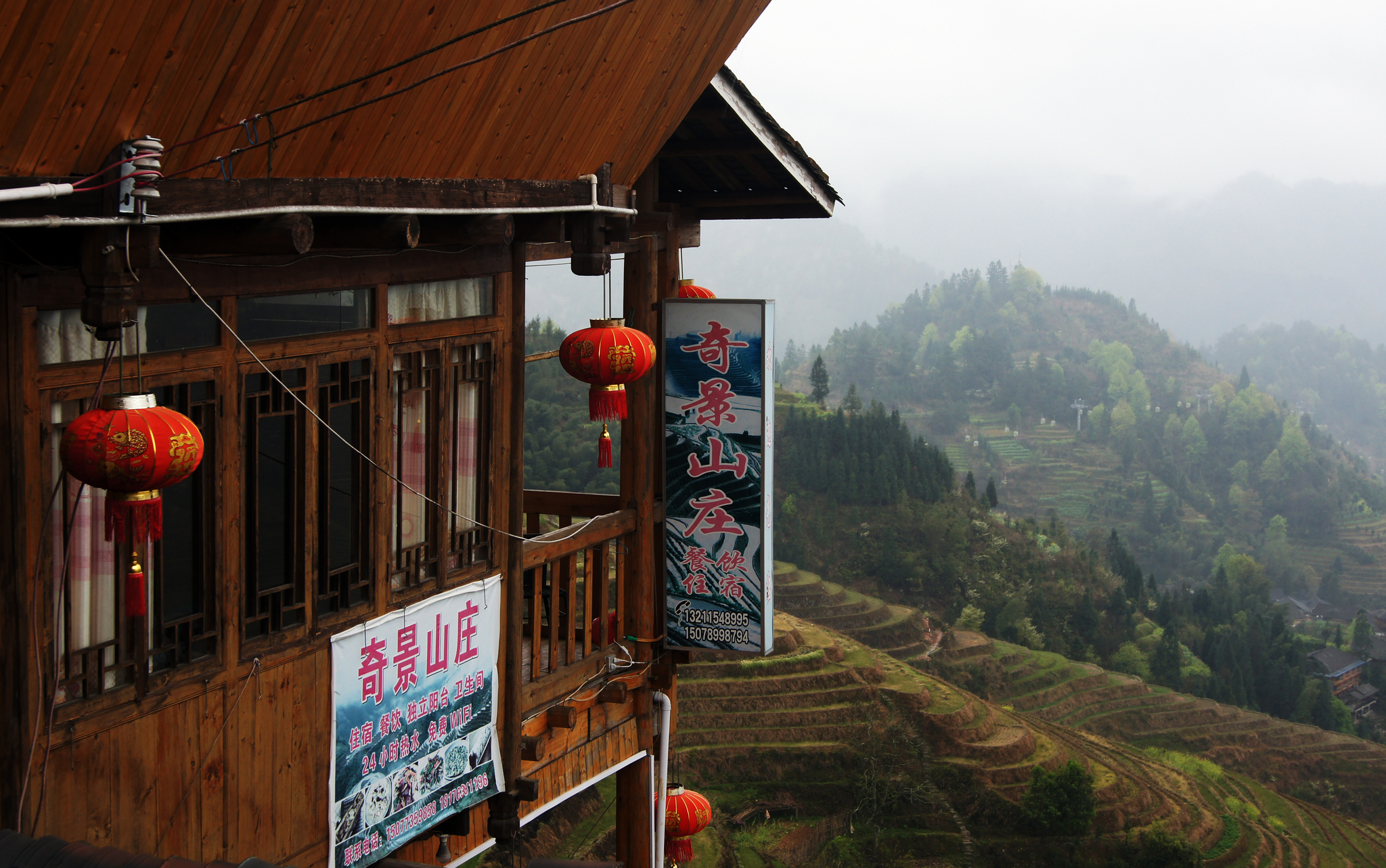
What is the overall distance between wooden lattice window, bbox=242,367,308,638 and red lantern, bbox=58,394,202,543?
892 millimetres

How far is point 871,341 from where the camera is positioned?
143250 mm

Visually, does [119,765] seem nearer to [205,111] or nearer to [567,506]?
[205,111]

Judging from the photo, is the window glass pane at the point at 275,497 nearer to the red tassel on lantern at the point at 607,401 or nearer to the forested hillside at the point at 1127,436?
the red tassel on lantern at the point at 607,401

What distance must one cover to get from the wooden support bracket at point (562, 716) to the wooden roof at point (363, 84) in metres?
2.64

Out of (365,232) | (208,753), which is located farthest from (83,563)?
(365,232)

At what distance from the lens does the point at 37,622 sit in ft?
11.6

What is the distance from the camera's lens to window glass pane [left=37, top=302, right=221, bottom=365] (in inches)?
139

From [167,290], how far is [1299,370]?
679 feet

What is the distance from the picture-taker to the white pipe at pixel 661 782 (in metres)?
7.43

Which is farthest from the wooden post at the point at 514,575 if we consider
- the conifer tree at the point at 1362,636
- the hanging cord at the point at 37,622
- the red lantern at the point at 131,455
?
the conifer tree at the point at 1362,636

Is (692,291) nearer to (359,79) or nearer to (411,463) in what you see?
(411,463)

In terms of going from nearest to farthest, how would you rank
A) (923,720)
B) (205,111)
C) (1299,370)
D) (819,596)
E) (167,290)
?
(205,111) < (167,290) < (923,720) < (819,596) < (1299,370)

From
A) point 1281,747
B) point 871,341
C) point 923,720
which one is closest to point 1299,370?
point 871,341

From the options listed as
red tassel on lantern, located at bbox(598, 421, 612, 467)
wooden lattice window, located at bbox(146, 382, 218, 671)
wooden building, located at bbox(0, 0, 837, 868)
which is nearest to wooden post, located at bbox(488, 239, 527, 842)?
wooden building, located at bbox(0, 0, 837, 868)
